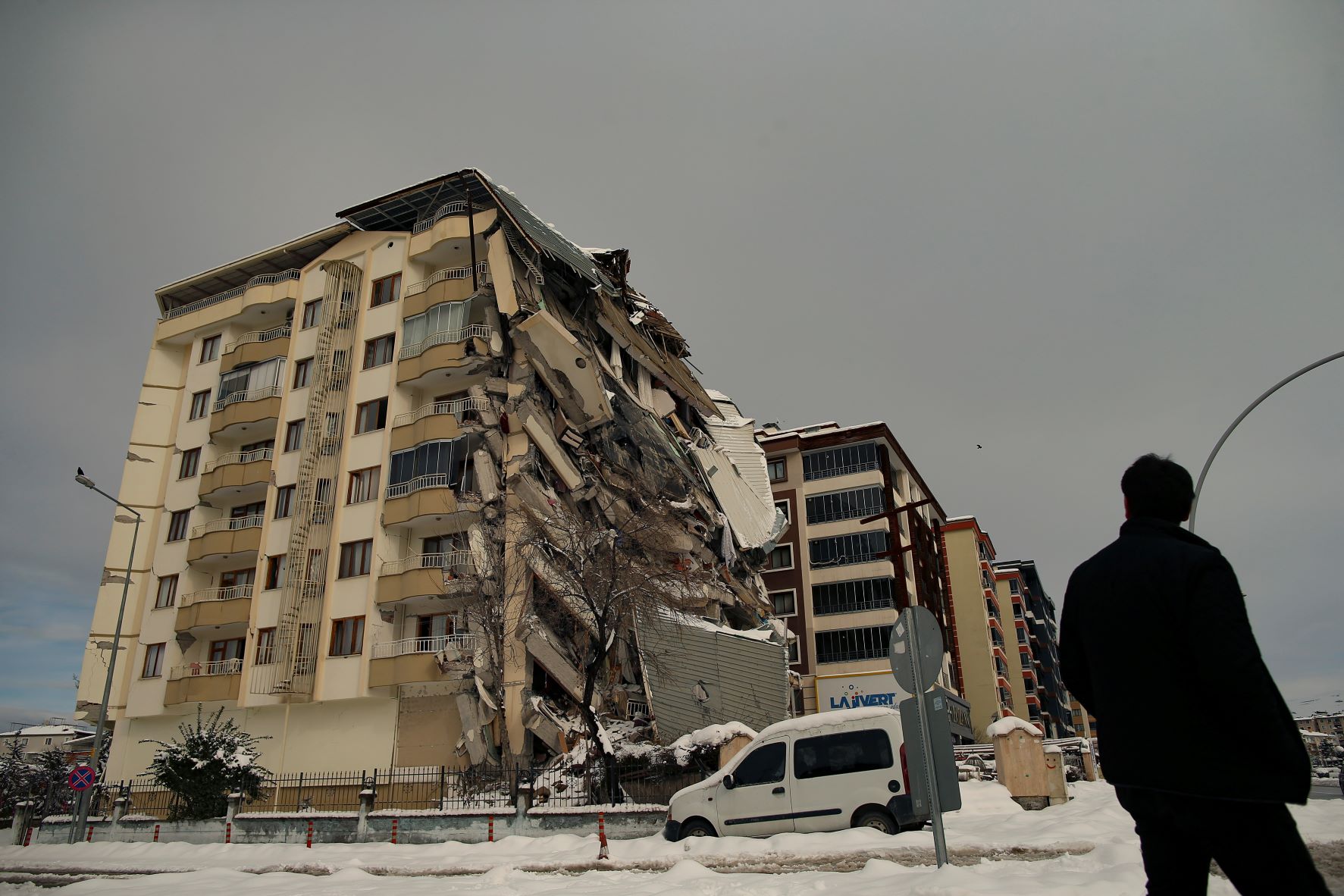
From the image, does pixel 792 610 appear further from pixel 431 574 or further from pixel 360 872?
pixel 360 872

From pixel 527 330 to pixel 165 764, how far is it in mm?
16660

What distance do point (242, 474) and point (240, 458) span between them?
1.28 meters

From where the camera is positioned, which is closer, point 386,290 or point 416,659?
point 416,659

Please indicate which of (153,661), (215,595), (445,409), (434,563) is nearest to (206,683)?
(215,595)

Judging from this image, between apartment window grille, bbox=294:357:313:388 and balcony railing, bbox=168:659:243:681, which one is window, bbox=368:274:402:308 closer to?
apartment window grille, bbox=294:357:313:388

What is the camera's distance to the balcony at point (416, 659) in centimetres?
2812

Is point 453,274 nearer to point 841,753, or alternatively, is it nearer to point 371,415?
point 371,415

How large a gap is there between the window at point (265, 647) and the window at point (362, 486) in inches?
220

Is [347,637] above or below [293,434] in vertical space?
below

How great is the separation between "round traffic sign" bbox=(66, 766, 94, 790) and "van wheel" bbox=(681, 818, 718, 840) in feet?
57.4

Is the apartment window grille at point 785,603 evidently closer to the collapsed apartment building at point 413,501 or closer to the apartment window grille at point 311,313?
the collapsed apartment building at point 413,501

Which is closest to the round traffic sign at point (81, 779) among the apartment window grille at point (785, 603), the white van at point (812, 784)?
the white van at point (812, 784)

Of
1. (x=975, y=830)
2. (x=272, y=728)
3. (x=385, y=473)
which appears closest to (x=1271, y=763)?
(x=975, y=830)

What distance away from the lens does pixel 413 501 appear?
30.5 metres
